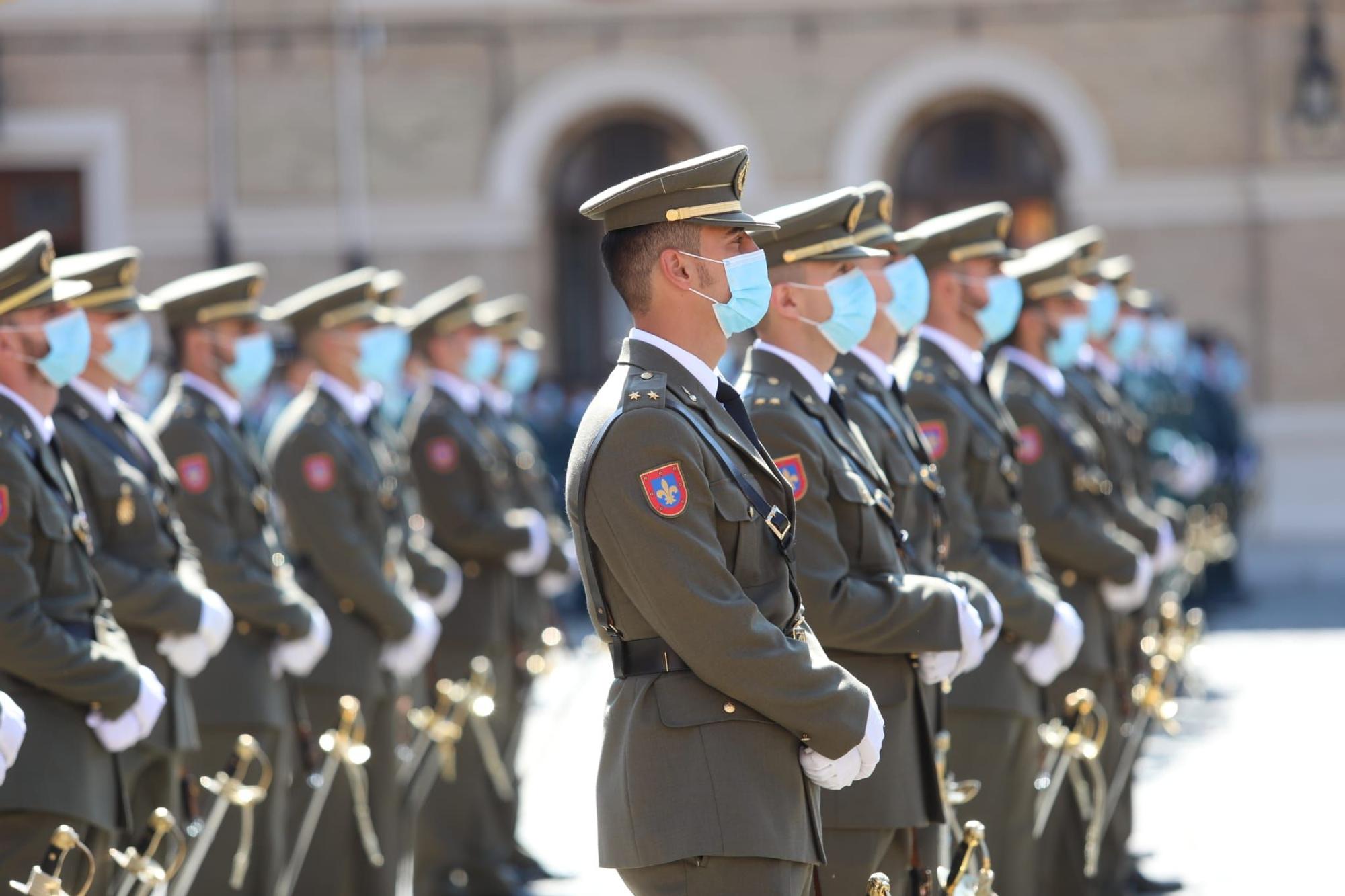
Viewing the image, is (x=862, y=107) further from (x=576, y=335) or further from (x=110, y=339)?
(x=110, y=339)

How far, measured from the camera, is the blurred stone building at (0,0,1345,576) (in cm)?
1756

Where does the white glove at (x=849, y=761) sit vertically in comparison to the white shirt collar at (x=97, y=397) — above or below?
below

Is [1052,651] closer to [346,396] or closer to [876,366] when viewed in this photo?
[876,366]

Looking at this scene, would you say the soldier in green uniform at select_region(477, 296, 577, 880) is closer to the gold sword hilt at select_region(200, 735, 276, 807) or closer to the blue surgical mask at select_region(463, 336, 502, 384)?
the blue surgical mask at select_region(463, 336, 502, 384)

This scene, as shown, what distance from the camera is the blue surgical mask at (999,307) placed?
6.02m

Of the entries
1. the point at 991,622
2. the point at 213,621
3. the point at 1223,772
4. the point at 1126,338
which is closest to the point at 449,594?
the point at 213,621

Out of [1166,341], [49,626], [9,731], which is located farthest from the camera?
[1166,341]

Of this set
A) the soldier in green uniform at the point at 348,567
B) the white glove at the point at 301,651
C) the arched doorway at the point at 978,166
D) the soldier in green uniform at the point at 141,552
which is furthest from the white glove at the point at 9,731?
the arched doorway at the point at 978,166

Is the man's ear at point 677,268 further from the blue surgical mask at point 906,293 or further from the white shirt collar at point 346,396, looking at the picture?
the white shirt collar at point 346,396

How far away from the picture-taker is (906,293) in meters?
5.36

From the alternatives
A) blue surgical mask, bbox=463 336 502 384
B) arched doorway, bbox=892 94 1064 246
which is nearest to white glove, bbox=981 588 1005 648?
blue surgical mask, bbox=463 336 502 384

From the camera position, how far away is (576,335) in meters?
18.7

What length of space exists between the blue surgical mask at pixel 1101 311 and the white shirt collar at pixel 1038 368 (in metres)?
1.29

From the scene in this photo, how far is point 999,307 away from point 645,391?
106 inches
